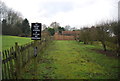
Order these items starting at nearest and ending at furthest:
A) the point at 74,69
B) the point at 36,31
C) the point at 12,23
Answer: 1. the point at 36,31
2. the point at 74,69
3. the point at 12,23

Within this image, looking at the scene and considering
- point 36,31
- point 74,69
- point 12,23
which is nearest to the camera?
point 36,31

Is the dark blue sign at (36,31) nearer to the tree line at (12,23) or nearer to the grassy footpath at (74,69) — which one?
the grassy footpath at (74,69)

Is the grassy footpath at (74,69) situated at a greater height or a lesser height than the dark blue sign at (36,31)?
lesser

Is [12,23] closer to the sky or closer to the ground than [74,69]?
closer to the sky

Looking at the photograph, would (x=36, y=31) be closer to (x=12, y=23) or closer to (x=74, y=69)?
(x=74, y=69)

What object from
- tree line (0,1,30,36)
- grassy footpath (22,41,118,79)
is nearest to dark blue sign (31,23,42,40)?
grassy footpath (22,41,118,79)

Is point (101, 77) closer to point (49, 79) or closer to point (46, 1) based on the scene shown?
point (49, 79)

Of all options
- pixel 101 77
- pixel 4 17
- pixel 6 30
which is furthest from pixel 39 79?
pixel 4 17

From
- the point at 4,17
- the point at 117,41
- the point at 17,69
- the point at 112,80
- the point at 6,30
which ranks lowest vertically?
the point at 112,80

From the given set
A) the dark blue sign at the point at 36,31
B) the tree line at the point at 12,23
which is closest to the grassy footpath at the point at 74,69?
the dark blue sign at the point at 36,31

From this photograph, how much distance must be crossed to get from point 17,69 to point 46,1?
889 centimetres

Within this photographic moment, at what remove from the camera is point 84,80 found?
4488mm

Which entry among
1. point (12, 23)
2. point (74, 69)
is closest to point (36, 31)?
point (74, 69)

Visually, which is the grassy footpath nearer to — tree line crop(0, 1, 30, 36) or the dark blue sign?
the dark blue sign
